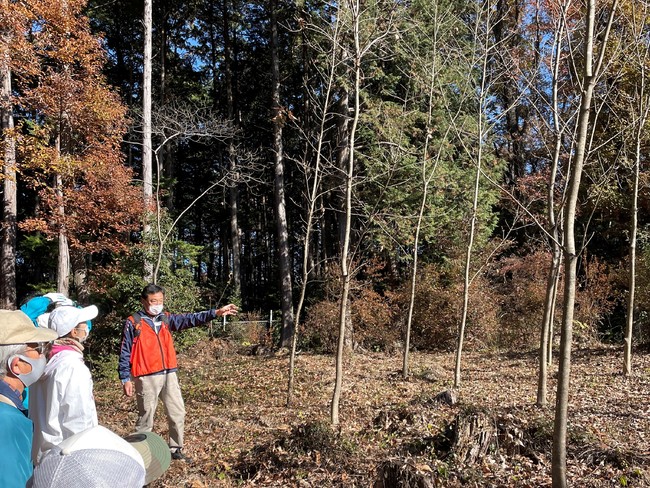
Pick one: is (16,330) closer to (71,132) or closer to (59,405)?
(59,405)

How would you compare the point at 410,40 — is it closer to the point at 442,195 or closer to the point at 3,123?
the point at 442,195

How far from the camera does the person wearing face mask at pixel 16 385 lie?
1.33 m

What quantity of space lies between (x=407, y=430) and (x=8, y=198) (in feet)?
39.2

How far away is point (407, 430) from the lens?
532 centimetres

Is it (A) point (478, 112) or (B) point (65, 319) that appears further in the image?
(A) point (478, 112)

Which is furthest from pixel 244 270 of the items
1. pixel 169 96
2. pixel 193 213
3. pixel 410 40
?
pixel 410 40

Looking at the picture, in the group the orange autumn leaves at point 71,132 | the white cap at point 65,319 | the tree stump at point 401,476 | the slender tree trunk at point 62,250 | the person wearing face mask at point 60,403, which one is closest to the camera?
the person wearing face mask at point 60,403

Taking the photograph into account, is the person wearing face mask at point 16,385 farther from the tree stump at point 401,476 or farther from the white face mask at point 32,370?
the tree stump at point 401,476

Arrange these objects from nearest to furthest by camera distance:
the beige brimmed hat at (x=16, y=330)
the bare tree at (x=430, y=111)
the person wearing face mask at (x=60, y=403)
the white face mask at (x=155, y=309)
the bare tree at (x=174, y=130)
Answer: the beige brimmed hat at (x=16, y=330) → the person wearing face mask at (x=60, y=403) → the white face mask at (x=155, y=309) → the bare tree at (x=430, y=111) → the bare tree at (x=174, y=130)

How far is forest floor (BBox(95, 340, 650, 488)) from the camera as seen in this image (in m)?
4.08

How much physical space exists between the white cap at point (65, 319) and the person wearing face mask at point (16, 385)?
1.00 metres

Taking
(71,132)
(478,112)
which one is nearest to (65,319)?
(478,112)

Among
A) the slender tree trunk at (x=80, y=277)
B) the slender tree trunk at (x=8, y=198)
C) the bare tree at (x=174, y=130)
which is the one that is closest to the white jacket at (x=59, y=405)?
the bare tree at (x=174, y=130)

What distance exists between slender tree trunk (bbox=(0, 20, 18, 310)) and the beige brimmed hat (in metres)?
11.3
